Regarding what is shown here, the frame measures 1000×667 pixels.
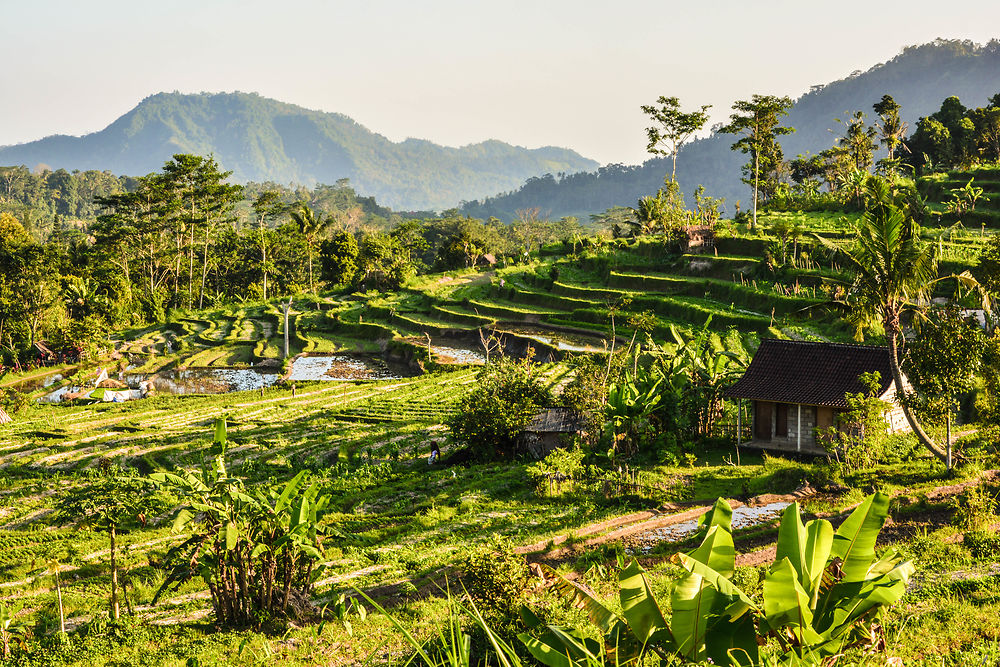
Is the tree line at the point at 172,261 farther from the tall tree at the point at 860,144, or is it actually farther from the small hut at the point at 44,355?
the tall tree at the point at 860,144

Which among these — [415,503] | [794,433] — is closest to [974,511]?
[794,433]

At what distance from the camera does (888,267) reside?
38.7ft

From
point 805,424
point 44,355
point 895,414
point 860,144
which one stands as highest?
point 860,144

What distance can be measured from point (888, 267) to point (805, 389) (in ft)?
13.4

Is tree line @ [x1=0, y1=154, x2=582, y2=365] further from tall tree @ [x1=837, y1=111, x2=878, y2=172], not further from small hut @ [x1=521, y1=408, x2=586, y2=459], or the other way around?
small hut @ [x1=521, y1=408, x2=586, y2=459]

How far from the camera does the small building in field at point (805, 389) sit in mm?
15039

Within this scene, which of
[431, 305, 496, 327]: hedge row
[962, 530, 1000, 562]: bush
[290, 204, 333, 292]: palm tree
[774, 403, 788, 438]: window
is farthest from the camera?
[290, 204, 333, 292]: palm tree

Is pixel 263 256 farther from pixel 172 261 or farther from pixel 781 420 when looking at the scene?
pixel 781 420

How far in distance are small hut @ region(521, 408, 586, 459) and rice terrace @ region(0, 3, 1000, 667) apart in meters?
0.07

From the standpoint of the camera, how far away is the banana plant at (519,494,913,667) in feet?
12.3

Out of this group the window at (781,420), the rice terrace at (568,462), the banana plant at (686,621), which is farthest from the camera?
the window at (781,420)

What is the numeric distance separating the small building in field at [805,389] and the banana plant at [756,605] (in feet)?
36.5

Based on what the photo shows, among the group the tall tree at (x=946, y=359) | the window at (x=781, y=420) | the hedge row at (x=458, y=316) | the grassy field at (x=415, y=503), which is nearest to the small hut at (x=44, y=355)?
the grassy field at (x=415, y=503)

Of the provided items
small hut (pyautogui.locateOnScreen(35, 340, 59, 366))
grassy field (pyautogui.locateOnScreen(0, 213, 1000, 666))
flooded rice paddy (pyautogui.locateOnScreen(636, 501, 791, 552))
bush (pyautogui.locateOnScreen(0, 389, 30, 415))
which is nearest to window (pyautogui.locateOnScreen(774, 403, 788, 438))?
grassy field (pyautogui.locateOnScreen(0, 213, 1000, 666))
